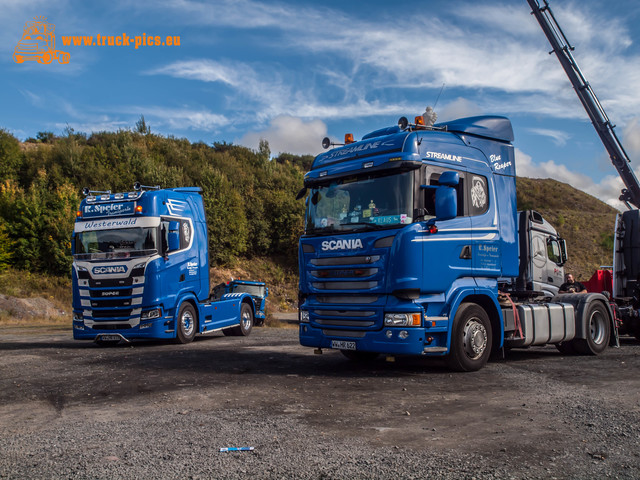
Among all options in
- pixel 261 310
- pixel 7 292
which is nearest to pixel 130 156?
pixel 7 292

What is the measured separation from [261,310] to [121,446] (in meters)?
15.0

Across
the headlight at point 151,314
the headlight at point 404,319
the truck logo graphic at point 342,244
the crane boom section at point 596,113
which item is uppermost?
the crane boom section at point 596,113

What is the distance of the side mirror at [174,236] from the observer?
13.9 m

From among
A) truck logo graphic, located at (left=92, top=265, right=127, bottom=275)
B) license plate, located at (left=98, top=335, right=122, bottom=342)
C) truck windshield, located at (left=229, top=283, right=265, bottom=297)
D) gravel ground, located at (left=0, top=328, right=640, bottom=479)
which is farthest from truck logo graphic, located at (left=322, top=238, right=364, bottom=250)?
truck windshield, located at (left=229, top=283, right=265, bottom=297)

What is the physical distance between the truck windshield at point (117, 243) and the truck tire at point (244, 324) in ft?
16.5

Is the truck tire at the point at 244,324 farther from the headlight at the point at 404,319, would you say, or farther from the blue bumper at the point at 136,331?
the headlight at the point at 404,319

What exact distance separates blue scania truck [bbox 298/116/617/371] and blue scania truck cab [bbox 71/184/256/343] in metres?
5.07

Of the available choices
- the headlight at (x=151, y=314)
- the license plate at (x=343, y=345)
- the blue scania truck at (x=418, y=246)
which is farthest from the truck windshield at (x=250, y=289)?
the license plate at (x=343, y=345)

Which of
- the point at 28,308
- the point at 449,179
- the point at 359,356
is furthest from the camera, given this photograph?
the point at 28,308

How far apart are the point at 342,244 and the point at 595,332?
6530 mm

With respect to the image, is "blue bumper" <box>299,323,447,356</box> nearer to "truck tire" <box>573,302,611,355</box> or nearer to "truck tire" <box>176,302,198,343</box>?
"truck tire" <box>573,302,611,355</box>

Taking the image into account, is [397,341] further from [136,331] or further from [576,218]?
[576,218]

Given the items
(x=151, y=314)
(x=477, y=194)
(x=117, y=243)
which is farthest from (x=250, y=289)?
(x=477, y=194)

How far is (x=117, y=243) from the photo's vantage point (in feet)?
44.9
